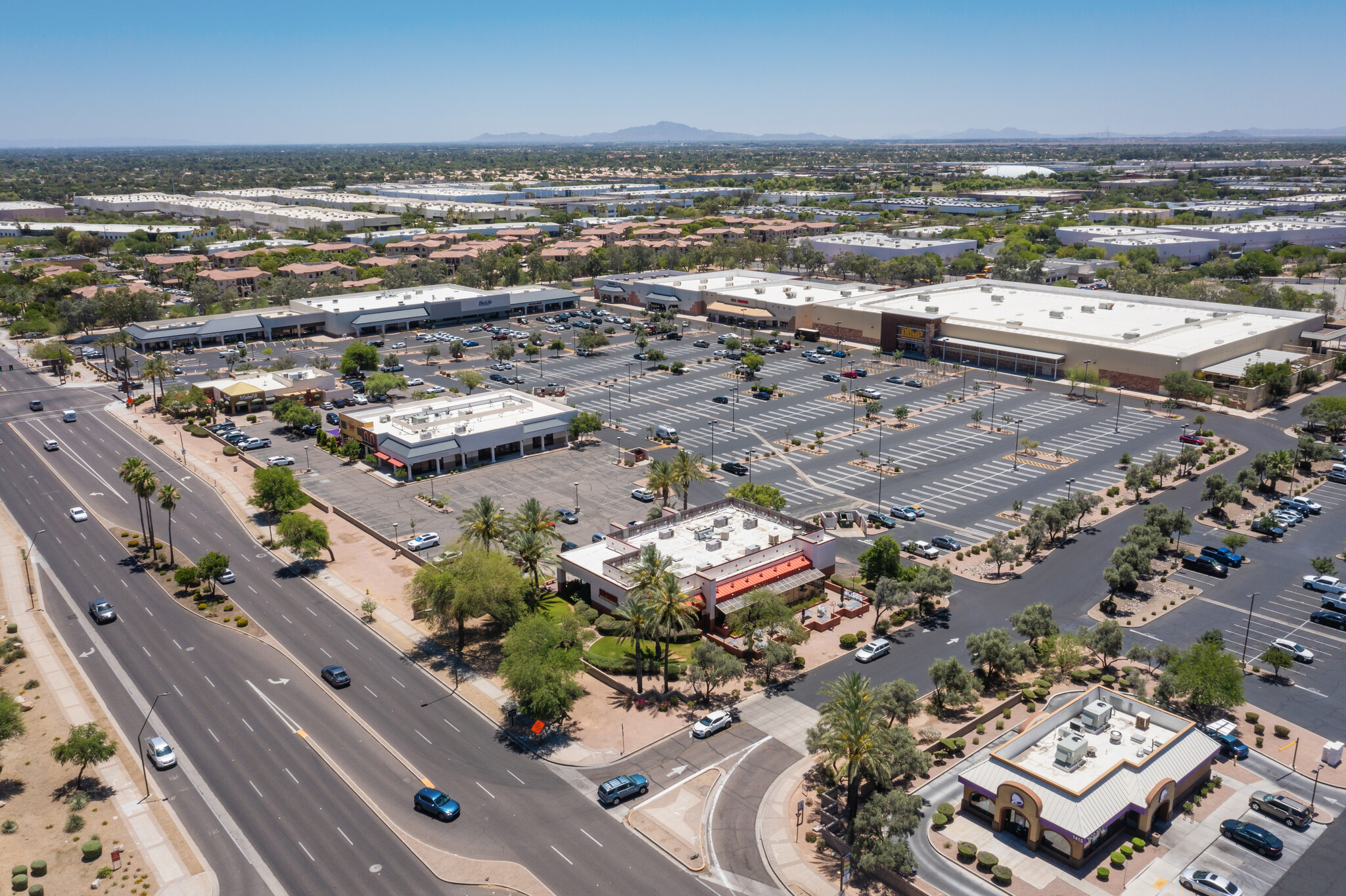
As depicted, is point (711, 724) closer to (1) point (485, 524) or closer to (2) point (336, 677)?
(1) point (485, 524)

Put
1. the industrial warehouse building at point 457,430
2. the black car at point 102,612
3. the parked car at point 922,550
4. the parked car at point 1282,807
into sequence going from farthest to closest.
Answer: the industrial warehouse building at point 457,430
the parked car at point 922,550
the black car at point 102,612
the parked car at point 1282,807

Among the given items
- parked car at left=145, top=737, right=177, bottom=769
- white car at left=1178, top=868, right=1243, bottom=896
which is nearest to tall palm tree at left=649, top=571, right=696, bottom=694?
parked car at left=145, top=737, right=177, bottom=769

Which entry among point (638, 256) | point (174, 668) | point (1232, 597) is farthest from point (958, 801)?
point (638, 256)

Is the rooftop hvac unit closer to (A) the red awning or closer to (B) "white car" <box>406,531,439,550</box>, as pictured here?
(A) the red awning

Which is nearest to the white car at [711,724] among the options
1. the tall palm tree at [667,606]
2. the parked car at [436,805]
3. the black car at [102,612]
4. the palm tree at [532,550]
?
the tall palm tree at [667,606]

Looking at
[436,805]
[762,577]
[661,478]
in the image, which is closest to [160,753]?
[436,805]

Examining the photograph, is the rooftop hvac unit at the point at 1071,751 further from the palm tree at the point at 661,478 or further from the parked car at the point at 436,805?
the palm tree at the point at 661,478

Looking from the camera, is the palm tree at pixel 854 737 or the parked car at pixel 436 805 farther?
the parked car at pixel 436 805

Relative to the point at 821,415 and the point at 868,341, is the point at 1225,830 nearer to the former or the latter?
the point at 821,415
